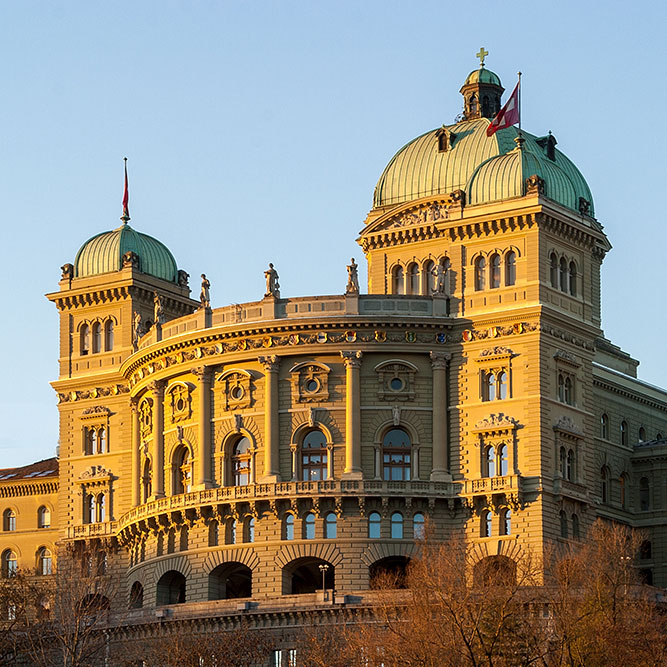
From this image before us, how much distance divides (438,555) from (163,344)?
28908 millimetres

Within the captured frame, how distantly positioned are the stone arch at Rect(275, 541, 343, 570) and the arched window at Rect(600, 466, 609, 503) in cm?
1935

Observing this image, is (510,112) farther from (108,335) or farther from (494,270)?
(108,335)

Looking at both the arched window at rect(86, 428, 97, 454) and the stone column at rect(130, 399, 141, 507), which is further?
the arched window at rect(86, 428, 97, 454)

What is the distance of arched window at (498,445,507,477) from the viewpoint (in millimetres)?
136750

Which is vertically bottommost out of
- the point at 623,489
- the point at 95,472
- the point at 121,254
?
the point at 623,489

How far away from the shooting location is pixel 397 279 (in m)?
148

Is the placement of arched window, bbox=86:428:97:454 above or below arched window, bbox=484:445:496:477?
above

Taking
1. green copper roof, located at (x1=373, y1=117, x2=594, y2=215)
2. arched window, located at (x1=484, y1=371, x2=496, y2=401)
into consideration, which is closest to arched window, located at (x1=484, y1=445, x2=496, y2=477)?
arched window, located at (x1=484, y1=371, x2=496, y2=401)

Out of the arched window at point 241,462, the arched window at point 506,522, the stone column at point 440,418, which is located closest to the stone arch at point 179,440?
the arched window at point 241,462

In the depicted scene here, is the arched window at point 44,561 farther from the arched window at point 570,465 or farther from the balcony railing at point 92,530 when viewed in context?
the arched window at point 570,465

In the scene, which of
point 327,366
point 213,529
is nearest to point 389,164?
point 327,366

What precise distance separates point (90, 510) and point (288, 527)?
68.8 feet

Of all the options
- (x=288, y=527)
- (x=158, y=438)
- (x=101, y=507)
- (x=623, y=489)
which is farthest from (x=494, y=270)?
(x=101, y=507)

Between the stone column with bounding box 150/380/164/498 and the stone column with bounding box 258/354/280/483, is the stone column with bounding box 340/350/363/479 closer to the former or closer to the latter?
the stone column with bounding box 258/354/280/483
